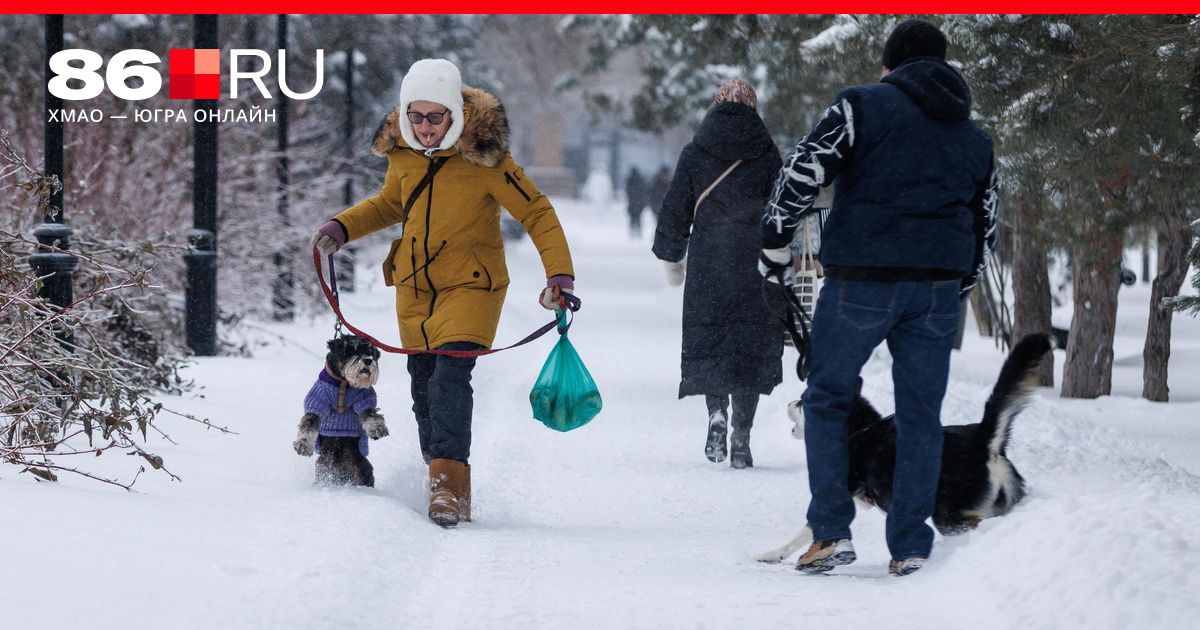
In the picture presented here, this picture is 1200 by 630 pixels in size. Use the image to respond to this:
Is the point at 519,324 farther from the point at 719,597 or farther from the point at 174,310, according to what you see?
the point at 719,597

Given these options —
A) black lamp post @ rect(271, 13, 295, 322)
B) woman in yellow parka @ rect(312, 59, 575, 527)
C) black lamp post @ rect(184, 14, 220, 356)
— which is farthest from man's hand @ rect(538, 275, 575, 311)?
black lamp post @ rect(271, 13, 295, 322)

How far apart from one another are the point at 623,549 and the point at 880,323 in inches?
54.6

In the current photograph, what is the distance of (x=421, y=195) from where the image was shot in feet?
17.1

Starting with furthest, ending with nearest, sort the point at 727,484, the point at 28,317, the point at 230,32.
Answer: the point at 230,32 → the point at 727,484 → the point at 28,317

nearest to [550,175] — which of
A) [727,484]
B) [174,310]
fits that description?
[174,310]

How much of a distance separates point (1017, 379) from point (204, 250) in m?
7.12

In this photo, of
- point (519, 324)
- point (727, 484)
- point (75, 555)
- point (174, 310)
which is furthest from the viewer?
point (519, 324)

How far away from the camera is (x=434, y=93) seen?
514 centimetres

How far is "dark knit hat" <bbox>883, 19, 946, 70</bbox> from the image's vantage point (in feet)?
13.8

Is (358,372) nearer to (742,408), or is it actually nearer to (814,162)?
(814,162)

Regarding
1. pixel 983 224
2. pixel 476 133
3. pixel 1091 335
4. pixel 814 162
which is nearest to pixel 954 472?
pixel 983 224

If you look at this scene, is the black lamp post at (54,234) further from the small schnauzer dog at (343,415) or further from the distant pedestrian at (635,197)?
the distant pedestrian at (635,197)

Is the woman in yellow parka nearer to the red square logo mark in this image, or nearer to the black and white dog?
the black and white dog

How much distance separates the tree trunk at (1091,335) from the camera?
10789 mm
